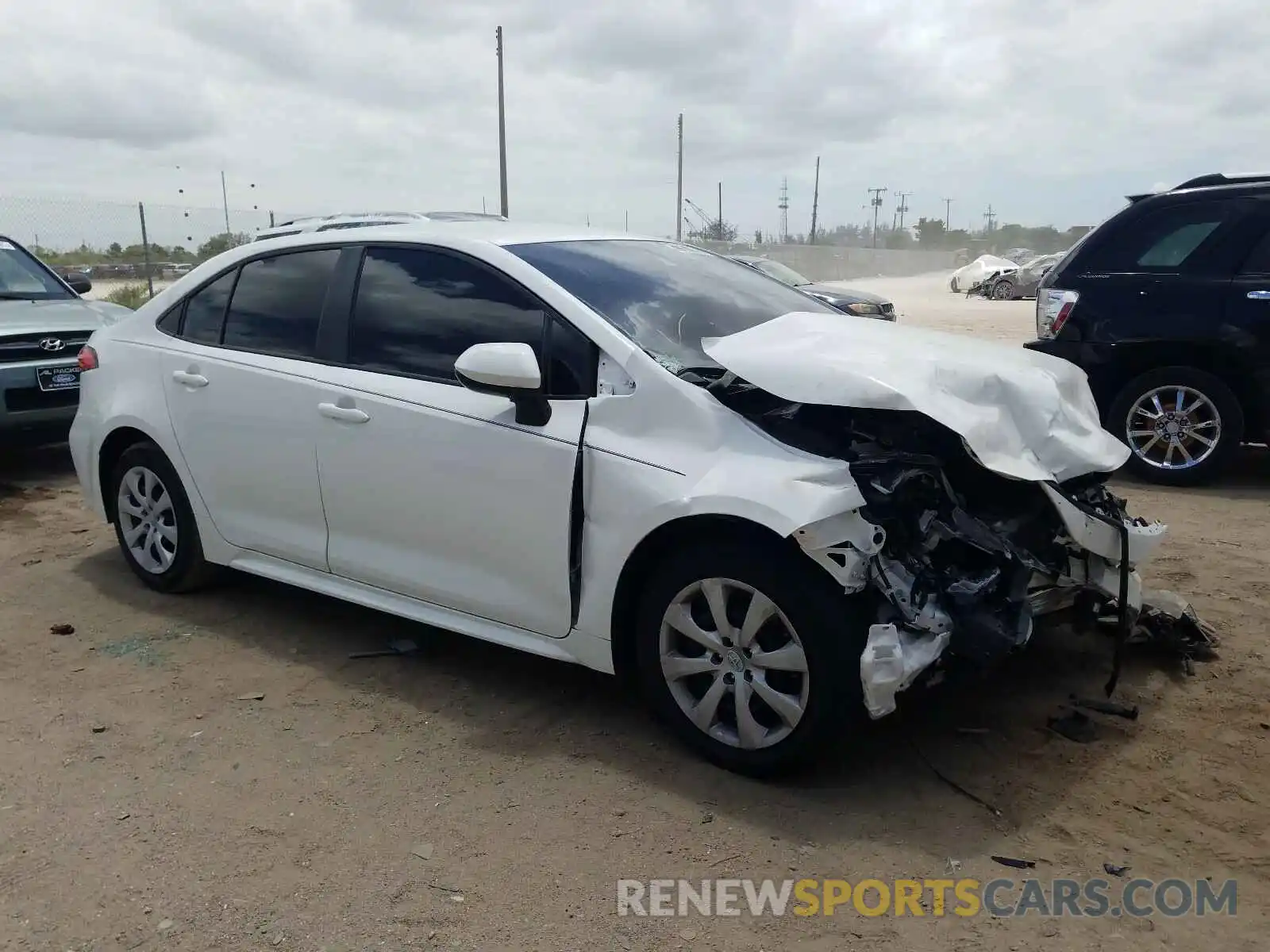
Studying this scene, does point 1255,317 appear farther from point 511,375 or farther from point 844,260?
point 844,260

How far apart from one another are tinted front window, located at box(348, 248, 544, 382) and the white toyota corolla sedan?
10 mm

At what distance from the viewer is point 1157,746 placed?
3479mm

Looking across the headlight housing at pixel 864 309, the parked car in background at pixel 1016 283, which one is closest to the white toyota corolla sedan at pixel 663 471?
the headlight housing at pixel 864 309

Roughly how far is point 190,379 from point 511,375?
2004 millimetres

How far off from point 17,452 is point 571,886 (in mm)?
7906

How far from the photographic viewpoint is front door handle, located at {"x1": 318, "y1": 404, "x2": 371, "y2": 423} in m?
3.98

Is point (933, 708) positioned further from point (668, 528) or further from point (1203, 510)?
point (1203, 510)

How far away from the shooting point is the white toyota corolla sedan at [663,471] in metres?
3.11

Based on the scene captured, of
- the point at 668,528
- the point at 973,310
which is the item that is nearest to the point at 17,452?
the point at 668,528

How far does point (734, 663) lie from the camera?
10.6 feet

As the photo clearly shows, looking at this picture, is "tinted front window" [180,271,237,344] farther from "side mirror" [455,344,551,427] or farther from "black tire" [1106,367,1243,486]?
"black tire" [1106,367,1243,486]

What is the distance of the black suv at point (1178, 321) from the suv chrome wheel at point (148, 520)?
568 cm

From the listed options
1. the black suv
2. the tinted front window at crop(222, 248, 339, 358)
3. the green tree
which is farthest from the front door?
the green tree

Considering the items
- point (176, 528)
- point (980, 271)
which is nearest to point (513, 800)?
point (176, 528)
